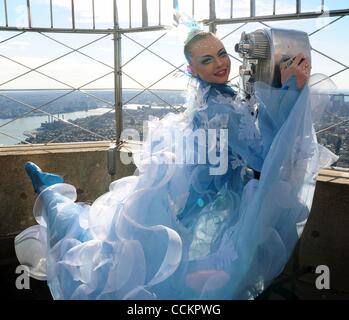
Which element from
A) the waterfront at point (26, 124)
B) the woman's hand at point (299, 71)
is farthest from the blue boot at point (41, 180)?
Answer: the woman's hand at point (299, 71)

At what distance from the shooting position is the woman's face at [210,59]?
1562mm

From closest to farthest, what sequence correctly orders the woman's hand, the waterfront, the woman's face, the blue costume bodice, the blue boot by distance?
→ the blue costume bodice
the woman's hand
the woman's face
the blue boot
the waterfront

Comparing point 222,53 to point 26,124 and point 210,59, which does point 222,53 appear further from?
point 26,124

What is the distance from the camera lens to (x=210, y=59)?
1.56 m

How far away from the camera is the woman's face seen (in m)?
1.56

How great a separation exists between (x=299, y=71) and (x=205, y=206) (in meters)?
0.57
